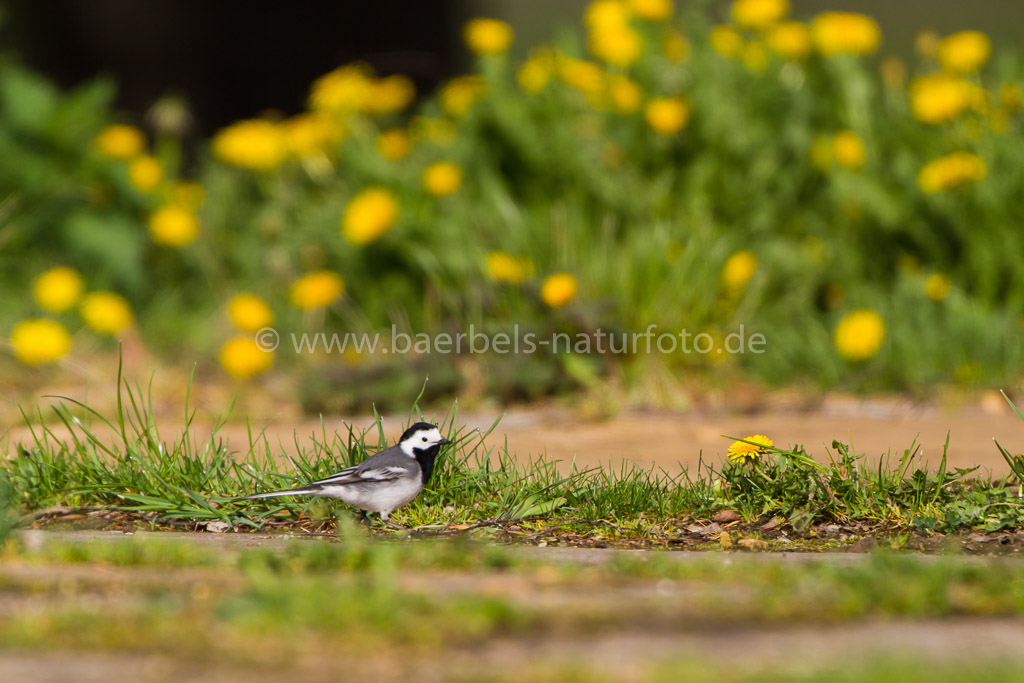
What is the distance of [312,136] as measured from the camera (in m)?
7.18

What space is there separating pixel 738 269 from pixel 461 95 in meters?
2.27

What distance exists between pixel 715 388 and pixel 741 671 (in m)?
3.90

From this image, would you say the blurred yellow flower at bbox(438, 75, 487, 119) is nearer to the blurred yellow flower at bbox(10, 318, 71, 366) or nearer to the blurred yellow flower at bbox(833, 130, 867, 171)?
the blurred yellow flower at bbox(833, 130, 867, 171)

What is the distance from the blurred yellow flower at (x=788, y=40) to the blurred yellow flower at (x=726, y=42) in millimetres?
194

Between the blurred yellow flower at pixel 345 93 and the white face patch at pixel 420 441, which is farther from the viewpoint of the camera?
the blurred yellow flower at pixel 345 93

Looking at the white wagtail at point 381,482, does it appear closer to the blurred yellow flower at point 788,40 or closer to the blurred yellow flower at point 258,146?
the blurred yellow flower at point 788,40

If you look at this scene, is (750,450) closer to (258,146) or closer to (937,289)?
(937,289)

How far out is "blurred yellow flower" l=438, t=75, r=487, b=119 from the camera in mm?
6809

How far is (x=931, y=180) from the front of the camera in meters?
5.65

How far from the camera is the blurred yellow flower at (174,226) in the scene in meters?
6.84

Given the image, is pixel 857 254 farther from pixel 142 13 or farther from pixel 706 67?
pixel 142 13

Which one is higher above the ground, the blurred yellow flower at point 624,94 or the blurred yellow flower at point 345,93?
the blurred yellow flower at point 345,93

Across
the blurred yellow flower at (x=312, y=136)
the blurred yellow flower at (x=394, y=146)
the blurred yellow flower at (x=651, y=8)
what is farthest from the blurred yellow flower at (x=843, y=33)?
the blurred yellow flower at (x=312, y=136)

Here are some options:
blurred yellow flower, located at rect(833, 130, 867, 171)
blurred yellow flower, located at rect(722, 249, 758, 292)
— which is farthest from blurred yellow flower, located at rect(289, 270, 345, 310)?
blurred yellow flower, located at rect(833, 130, 867, 171)
